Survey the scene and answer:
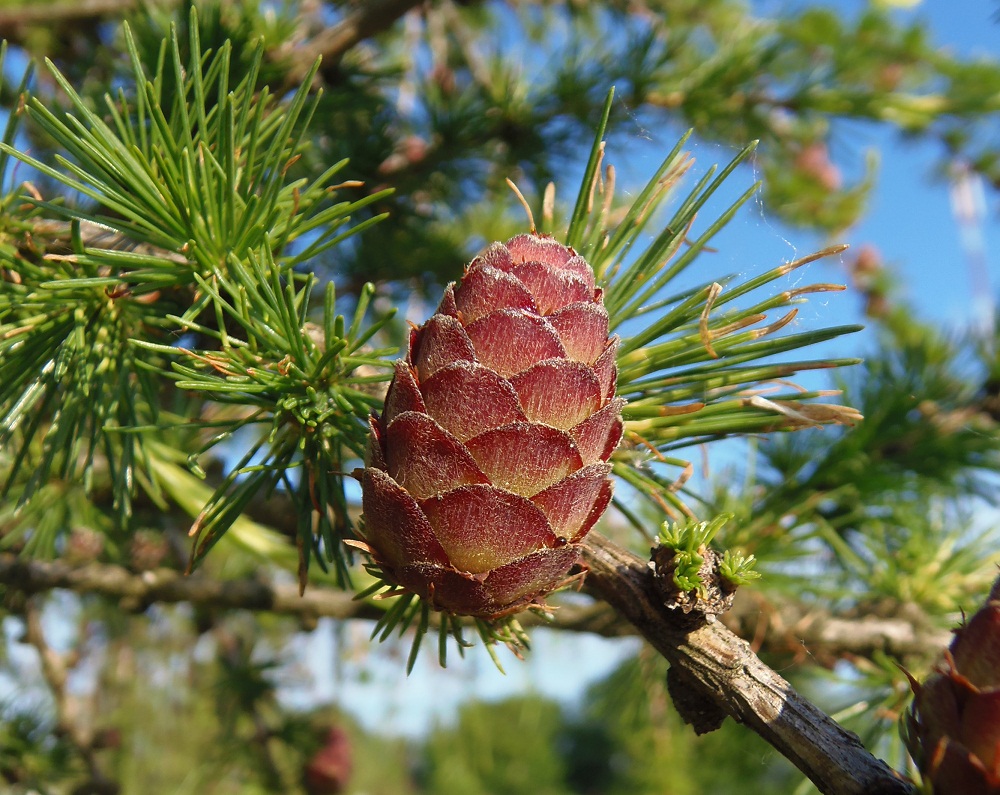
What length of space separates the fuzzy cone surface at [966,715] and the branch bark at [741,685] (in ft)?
0.14

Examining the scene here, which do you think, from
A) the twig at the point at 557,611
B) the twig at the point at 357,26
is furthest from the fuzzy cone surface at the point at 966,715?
the twig at the point at 357,26

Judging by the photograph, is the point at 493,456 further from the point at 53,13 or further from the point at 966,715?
the point at 53,13

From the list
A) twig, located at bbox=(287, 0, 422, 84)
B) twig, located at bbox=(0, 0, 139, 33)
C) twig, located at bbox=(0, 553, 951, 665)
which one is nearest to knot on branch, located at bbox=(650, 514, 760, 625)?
twig, located at bbox=(0, 553, 951, 665)

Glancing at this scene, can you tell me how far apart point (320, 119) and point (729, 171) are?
561 millimetres

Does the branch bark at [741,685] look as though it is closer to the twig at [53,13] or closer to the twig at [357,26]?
the twig at [357,26]

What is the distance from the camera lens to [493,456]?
396mm

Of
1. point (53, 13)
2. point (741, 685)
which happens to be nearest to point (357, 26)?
point (53, 13)

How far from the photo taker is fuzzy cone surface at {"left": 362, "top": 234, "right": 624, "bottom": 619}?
0.39 metres

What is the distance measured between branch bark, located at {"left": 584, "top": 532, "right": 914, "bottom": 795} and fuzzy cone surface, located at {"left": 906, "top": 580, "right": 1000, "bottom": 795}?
1.6 inches

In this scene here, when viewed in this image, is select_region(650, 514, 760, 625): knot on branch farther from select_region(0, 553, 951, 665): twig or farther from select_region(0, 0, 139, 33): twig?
select_region(0, 0, 139, 33): twig

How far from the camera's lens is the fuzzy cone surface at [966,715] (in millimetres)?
299

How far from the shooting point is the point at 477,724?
13.5ft

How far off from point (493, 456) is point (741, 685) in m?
0.18

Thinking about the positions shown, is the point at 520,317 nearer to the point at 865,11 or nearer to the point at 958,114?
the point at 958,114
